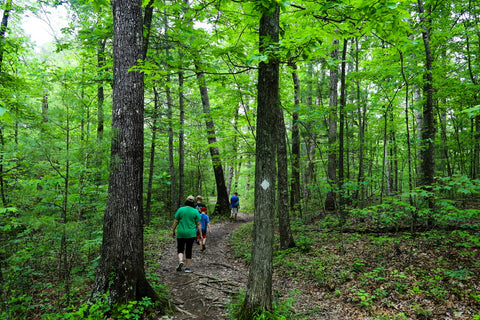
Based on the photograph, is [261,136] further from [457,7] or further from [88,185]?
[457,7]

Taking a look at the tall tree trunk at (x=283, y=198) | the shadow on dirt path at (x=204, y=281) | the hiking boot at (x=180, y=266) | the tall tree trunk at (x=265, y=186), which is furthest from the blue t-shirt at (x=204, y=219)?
the tall tree trunk at (x=265, y=186)

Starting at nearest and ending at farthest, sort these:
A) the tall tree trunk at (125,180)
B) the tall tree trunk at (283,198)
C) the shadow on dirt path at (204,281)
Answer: the tall tree trunk at (125,180), the shadow on dirt path at (204,281), the tall tree trunk at (283,198)

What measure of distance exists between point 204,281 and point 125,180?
347 centimetres

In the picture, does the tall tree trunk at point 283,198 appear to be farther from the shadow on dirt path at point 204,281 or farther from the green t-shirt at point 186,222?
the green t-shirt at point 186,222

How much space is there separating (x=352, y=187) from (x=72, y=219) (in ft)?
24.0

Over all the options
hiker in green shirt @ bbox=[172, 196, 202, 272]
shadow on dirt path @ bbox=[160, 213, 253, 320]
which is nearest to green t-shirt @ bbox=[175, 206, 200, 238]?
hiker in green shirt @ bbox=[172, 196, 202, 272]

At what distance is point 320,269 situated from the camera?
6.30 m

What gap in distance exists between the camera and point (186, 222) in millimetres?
6602

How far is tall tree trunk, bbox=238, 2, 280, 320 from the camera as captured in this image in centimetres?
395

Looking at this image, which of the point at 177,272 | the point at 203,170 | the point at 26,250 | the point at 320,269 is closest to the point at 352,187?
the point at 320,269

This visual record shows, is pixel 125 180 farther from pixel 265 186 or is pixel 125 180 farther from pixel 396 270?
pixel 396 270

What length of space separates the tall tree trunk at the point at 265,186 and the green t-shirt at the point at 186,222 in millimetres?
3005

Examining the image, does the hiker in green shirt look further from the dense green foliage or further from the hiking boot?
the dense green foliage

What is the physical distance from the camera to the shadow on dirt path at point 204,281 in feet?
15.5
